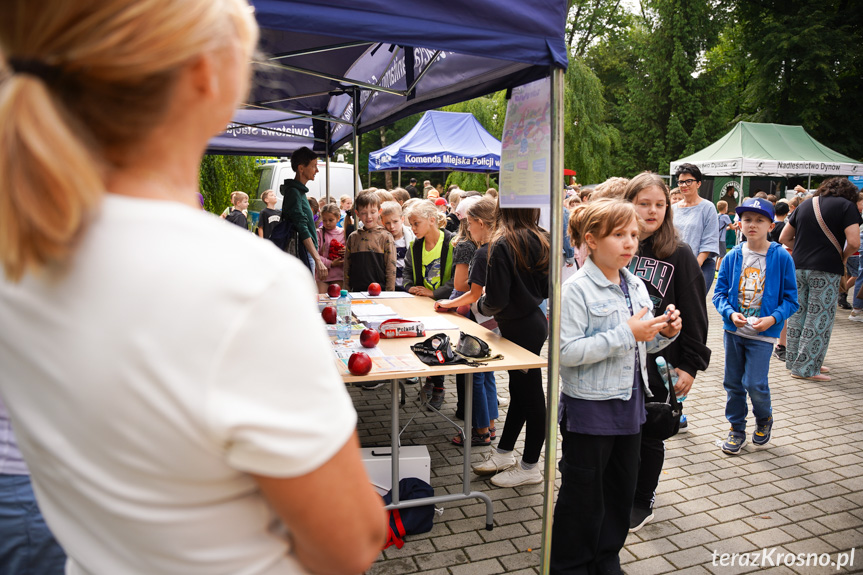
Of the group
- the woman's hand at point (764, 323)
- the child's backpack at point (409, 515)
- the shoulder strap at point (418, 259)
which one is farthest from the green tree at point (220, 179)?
the woman's hand at point (764, 323)

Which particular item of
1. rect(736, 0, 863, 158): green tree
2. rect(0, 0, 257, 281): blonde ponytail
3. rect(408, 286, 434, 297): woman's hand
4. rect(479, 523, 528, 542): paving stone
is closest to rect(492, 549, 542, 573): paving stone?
rect(479, 523, 528, 542): paving stone

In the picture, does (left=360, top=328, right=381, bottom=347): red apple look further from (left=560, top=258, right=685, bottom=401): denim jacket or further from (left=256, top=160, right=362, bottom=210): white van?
(left=256, top=160, right=362, bottom=210): white van

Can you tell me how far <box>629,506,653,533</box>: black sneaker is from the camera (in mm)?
3412

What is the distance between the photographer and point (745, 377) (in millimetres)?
4344

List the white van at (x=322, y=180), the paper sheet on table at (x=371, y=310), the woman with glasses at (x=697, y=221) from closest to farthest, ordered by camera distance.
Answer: the paper sheet on table at (x=371, y=310) < the woman with glasses at (x=697, y=221) < the white van at (x=322, y=180)

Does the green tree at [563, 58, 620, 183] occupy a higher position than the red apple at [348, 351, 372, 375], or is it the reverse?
the green tree at [563, 58, 620, 183]

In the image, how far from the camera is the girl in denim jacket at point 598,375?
2.67m

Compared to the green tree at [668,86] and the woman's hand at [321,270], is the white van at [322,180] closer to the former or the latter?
the woman's hand at [321,270]

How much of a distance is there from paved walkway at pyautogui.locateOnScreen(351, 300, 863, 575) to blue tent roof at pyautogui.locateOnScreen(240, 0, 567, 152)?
94.5 inches

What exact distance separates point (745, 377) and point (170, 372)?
450 centimetres

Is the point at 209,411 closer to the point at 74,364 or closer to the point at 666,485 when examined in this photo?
the point at 74,364

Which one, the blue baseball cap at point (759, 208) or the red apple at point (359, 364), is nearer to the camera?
the red apple at point (359, 364)

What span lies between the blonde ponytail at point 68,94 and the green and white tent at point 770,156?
56.4 ft

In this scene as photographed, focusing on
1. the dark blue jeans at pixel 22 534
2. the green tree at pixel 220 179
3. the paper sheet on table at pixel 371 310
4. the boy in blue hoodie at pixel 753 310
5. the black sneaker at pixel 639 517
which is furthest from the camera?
the green tree at pixel 220 179
